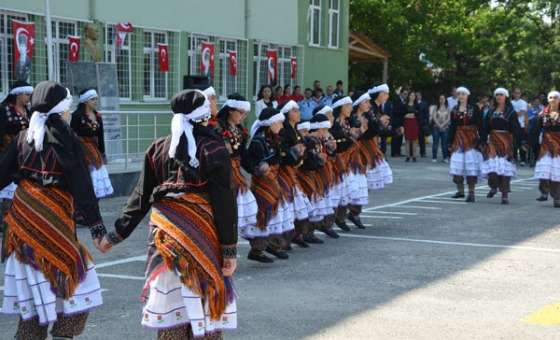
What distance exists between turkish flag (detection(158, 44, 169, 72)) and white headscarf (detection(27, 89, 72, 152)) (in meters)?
17.8

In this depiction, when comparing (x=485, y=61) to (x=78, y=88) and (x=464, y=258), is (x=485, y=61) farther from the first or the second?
(x=464, y=258)

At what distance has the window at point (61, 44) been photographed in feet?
66.6

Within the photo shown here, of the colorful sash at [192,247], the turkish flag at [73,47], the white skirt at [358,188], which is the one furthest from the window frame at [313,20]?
the colorful sash at [192,247]

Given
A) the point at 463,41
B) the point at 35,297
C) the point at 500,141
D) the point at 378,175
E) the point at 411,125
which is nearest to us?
the point at 35,297

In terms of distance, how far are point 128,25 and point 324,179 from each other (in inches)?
455

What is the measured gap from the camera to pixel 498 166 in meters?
16.2

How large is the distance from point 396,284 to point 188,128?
422 centimetres

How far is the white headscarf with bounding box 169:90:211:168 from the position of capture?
5520 mm

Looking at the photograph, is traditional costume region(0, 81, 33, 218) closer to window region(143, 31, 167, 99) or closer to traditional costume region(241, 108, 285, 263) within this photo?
traditional costume region(241, 108, 285, 263)

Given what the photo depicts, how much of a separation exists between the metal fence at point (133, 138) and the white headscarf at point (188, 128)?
37.9 ft

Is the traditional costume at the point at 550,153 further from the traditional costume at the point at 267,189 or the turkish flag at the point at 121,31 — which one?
the turkish flag at the point at 121,31

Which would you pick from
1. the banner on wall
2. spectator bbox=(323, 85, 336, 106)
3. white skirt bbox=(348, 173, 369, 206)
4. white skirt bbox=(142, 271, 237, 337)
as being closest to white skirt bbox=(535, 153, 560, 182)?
white skirt bbox=(348, 173, 369, 206)

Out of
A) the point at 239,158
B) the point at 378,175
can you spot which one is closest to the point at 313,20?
the point at 378,175

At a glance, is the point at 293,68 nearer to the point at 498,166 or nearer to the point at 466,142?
the point at 466,142
